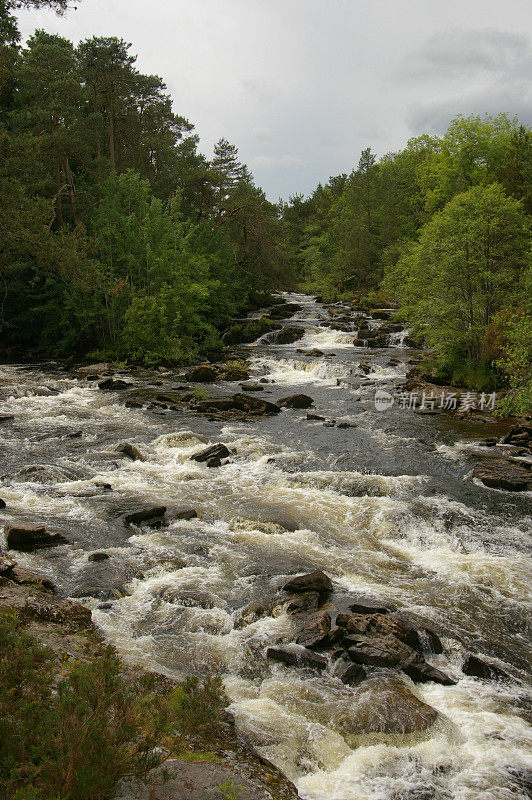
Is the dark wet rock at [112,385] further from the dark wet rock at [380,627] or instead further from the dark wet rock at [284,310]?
the dark wet rock at [284,310]

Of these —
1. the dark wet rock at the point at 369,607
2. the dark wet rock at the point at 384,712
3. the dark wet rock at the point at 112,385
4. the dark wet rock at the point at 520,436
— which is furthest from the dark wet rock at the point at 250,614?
the dark wet rock at the point at 112,385

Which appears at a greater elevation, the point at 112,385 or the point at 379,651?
the point at 112,385

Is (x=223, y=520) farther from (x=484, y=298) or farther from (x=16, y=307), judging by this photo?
(x=16, y=307)

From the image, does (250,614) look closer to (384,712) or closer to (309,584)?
(309,584)

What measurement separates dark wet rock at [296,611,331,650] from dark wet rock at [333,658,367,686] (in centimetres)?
41

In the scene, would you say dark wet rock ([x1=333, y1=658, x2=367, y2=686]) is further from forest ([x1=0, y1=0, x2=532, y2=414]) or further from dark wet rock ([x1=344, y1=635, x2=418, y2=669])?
forest ([x1=0, y1=0, x2=532, y2=414])

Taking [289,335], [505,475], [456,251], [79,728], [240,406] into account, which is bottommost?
[505,475]

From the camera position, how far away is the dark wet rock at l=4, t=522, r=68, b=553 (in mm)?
8188

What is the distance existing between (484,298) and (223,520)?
13877mm

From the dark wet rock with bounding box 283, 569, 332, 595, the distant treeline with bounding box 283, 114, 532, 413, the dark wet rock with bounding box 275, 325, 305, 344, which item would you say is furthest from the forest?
the dark wet rock with bounding box 283, 569, 332, 595

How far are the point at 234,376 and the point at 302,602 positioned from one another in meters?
17.6

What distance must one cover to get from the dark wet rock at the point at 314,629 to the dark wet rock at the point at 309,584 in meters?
0.52

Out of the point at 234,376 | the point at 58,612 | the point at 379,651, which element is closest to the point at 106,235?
the point at 234,376

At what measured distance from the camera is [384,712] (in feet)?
16.8
